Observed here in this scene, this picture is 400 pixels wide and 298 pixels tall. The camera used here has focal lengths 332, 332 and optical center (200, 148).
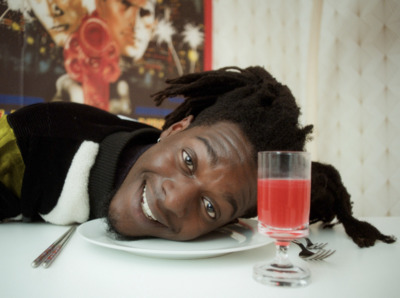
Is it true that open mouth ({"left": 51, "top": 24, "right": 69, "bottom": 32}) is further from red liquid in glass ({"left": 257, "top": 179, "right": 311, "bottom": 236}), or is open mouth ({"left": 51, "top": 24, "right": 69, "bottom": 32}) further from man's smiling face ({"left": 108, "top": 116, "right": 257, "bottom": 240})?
red liquid in glass ({"left": 257, "top": 179, "right": 311, "bottom": 236})

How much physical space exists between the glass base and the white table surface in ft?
0.05

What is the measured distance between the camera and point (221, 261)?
809mm

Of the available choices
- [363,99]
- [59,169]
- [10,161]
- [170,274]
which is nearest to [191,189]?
[170,274]

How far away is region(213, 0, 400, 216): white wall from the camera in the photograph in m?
2.26

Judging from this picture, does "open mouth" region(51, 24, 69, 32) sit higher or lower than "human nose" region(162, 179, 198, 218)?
higher

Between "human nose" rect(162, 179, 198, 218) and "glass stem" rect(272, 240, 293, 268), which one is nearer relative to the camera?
"glass stem" rect(272, 240, 293, 268)

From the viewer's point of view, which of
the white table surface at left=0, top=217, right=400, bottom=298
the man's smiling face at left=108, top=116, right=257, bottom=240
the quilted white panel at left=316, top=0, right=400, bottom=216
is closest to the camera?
the white table surface at left=0, top=217, right=400, bottom=298

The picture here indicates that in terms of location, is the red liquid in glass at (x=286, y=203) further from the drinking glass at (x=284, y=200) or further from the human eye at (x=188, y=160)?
the human eye at (x=188, y=160)

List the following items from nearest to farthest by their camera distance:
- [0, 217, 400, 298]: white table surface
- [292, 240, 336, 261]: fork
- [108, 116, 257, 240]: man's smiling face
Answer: [0, 217, 400, 298]: white table surface < [292, 240, 336, 261]: fork < [108, 116, 257, 240]: man's smiling face

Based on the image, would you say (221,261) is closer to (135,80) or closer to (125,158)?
(125,158)

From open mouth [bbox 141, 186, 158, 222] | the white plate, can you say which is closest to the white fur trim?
the white plate

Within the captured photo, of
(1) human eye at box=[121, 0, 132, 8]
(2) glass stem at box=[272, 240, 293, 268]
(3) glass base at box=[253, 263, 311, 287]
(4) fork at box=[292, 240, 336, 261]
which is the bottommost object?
(4) fork at box=[292, 240, 336, 261]

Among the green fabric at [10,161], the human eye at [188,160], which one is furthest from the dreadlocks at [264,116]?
the green fabric at [10,161]

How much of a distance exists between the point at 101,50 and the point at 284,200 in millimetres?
2172
